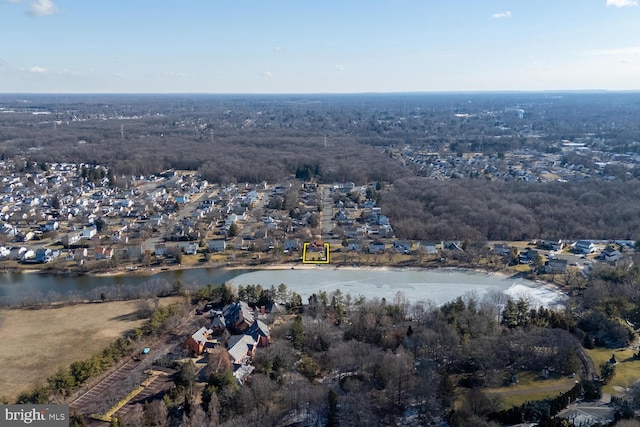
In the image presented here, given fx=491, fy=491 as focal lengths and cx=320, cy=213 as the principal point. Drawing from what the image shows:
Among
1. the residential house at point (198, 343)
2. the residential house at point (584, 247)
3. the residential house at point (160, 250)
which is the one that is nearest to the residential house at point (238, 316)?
the residential house at point (198, 343)

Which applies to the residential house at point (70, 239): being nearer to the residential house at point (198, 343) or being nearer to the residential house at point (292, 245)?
the residential house at point (292, 245)

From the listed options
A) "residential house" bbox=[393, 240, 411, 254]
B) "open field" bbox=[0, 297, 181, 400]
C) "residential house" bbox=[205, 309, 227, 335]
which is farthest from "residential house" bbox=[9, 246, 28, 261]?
"residential house" bbox=[393, 240, 411, 254]

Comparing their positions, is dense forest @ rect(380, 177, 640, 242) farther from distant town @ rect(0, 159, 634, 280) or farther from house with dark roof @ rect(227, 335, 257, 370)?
house with dark roof @ rect(227, 335, 257, 370)

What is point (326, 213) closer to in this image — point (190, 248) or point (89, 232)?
point (190, 248)

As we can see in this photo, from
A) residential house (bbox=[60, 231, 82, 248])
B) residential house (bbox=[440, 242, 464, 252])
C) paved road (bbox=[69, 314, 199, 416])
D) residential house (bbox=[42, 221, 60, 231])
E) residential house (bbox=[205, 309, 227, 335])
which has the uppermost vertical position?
residential house (bbox=[42, 221, 60, 231])

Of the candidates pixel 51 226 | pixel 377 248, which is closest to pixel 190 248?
pixel 377 248

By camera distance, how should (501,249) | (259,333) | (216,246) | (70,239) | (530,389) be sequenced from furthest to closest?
(70,239)
(216,246)
(501,249)
(259,333)
(530,389)
